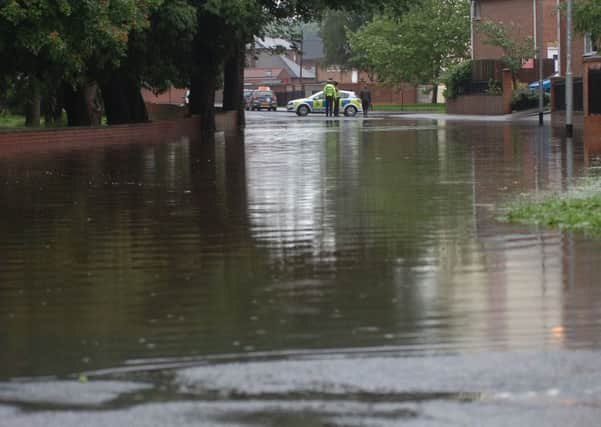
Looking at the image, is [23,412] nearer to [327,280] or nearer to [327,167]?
[327,280]

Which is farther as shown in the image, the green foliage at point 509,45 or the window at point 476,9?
the window at point 476,9

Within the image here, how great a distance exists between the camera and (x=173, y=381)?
7.39 metres

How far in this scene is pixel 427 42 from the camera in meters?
88.3

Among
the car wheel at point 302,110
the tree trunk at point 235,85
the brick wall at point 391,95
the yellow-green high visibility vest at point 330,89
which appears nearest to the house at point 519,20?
the yellow-green high visibility vest at point 330,89

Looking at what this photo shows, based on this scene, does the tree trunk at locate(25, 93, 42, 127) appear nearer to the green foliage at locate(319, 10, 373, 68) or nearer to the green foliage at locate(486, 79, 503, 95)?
the green foliage at locate(486, 79, 503, 95)

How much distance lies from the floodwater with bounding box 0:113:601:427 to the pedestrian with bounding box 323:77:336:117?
50.9 metres

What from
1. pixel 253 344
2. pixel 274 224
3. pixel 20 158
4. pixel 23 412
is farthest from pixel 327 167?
pixel 23 412

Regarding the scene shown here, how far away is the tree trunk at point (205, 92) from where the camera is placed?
48656 mm

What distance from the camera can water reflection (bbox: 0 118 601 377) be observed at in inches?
338

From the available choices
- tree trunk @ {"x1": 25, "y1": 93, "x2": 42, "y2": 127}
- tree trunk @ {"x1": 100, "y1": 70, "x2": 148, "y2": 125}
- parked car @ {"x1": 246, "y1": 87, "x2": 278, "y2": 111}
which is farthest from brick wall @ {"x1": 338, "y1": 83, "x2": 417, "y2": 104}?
tree trunk @ {"x1": 100, "y1": 70, "x2": 148, "y2": 125}

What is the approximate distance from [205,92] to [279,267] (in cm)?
3898

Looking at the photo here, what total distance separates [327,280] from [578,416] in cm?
451

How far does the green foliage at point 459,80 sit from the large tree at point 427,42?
1764cm

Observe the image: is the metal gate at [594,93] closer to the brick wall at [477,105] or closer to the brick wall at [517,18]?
the brick wall at [477,105]
